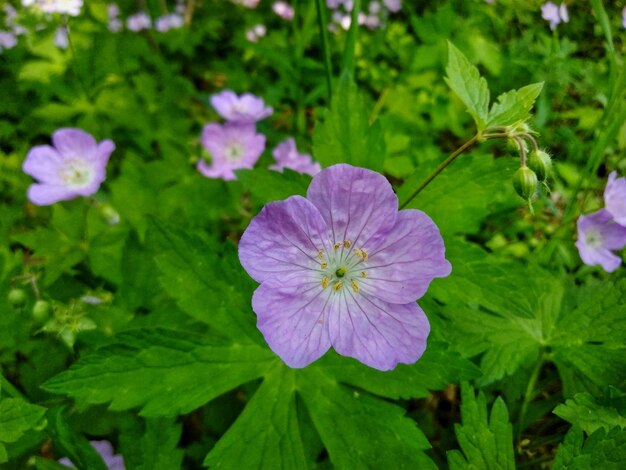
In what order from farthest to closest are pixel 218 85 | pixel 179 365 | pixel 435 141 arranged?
pixel 218 85 < pixel 435 141 < pixel 179 365

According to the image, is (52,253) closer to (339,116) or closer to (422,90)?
(339,116)

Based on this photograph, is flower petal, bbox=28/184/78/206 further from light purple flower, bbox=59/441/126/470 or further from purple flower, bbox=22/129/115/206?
light purple flower, bbox=59/441/126/470

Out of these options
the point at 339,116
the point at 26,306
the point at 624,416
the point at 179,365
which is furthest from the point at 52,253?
the point at 624,416

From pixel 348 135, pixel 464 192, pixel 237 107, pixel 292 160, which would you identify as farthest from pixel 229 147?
pixel 464 192

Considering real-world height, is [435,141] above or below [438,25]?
below

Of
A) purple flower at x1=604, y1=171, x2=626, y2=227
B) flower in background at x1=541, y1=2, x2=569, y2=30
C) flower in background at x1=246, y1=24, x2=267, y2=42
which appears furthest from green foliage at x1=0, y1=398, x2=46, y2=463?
flower in background at x1=246, y1=24, x2=267, y2=42

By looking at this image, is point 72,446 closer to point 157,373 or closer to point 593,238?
point 157,373
